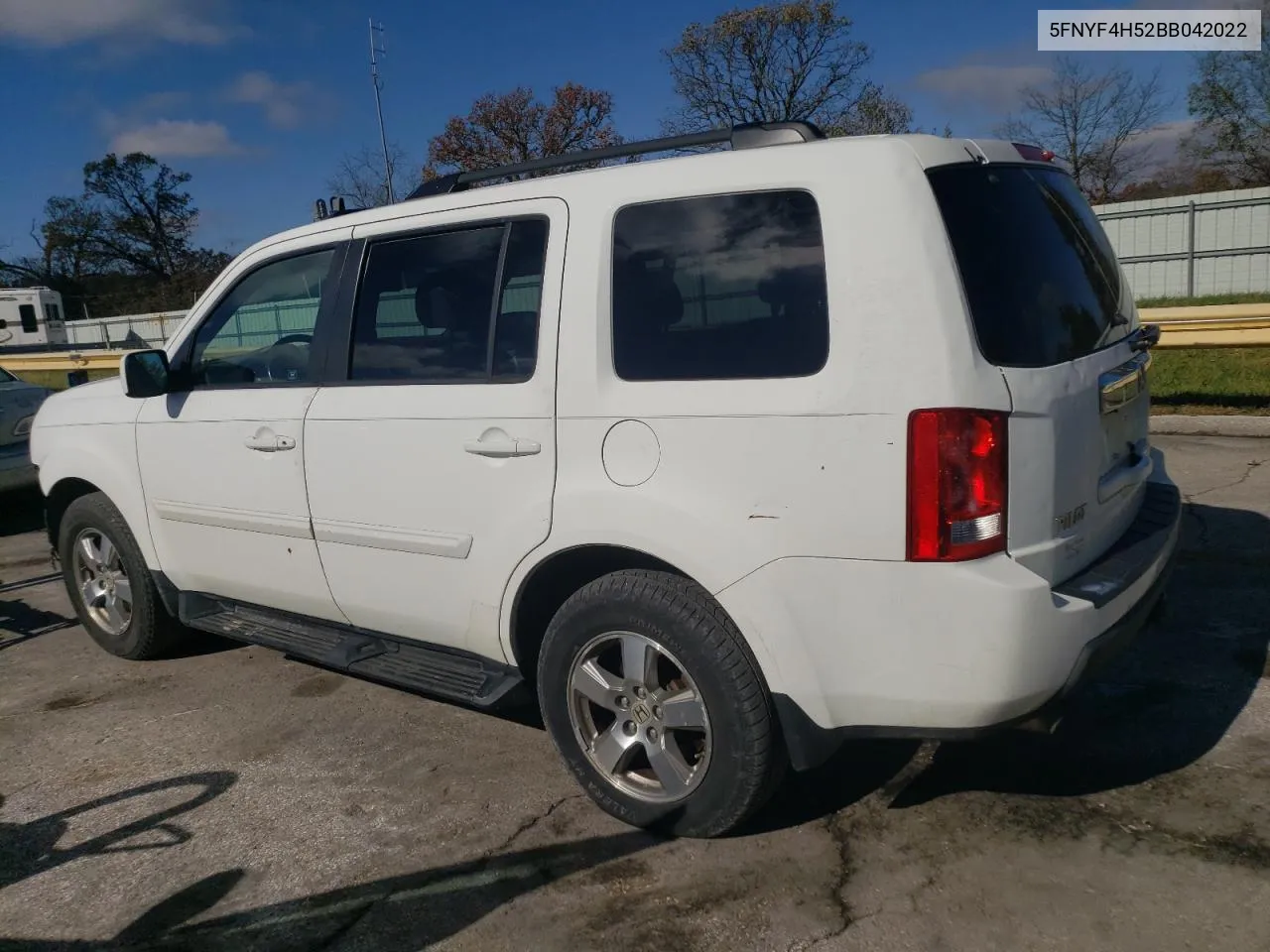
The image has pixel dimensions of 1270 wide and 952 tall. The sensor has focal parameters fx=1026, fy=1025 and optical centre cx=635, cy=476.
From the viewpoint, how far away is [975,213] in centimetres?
270

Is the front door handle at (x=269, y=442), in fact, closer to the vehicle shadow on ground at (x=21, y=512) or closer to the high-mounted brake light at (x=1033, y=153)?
the high-mounted brake light at (x=1033, y=153)

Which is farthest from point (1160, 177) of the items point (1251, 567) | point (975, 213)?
point (975, 213)

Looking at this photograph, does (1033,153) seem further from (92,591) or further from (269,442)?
(92,591)

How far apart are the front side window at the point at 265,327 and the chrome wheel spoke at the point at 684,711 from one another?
194 cm

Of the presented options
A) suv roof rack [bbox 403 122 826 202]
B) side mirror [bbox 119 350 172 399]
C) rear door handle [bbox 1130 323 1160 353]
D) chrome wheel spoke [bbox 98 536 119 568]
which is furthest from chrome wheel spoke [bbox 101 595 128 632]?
rear door handle [bbox 1130 323 1160 353]

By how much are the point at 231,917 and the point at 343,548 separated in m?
1.30

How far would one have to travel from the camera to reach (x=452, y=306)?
3.52m

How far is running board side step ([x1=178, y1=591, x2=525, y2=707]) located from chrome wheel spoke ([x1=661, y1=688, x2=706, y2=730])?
0.64 m

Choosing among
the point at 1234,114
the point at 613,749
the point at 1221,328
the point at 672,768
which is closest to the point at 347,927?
the point at 613,749

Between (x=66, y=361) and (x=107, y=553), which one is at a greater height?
(x=66, y=361)

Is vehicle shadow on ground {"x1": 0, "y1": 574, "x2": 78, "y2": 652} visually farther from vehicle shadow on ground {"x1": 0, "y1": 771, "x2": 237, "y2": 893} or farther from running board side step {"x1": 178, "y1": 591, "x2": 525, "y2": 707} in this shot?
vehicle shadow on ground {"x1": 0, "y1": 771, "x2": 237, "y2": 893}

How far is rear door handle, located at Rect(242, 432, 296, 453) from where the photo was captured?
3.84m

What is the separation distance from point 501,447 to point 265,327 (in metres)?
1.61

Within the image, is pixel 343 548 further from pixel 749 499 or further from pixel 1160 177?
pixel 1160 177
